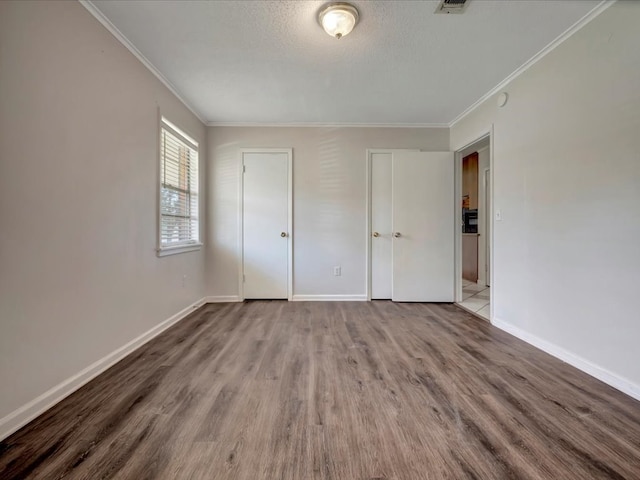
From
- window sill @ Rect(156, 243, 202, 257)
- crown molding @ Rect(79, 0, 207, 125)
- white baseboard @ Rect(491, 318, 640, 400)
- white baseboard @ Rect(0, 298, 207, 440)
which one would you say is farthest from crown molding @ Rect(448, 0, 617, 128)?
white baseboard @ Rect(0, 298, 207, 440)

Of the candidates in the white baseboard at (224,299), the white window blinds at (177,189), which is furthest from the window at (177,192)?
the white baseboard at (224,299)

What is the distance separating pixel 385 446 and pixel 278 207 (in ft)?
9.57

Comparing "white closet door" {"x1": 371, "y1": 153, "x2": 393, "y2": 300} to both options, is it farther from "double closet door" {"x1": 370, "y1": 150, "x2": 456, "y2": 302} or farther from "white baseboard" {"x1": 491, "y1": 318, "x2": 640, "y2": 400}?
"white baseboard" {"x1": 491, "y1": 318, "x2": 640, "y2": 400}

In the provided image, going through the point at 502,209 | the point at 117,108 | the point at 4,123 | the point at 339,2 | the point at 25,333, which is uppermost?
the point at 339,2

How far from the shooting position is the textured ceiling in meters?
1.73

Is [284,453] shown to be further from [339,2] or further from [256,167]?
[256,167]

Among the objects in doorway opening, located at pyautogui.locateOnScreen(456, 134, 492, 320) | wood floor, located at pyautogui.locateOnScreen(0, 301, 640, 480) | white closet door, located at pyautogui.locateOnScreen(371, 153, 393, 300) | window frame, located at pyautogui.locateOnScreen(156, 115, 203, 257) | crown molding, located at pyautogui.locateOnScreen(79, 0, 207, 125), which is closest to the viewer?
wood floor, located at pyautogui.locateOnScreen(0, 301, 640, 480)

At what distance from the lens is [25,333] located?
133 centimetres

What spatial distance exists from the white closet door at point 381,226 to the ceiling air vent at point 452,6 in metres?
1.96

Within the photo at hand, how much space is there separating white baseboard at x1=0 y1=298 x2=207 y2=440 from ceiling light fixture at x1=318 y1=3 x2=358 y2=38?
270 centimetres

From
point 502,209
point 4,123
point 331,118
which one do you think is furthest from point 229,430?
point 331,118

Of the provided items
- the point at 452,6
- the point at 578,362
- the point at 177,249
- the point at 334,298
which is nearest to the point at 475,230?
the point at 334,298

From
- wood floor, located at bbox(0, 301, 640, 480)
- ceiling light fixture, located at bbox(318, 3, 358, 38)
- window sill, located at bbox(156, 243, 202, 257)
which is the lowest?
wood floor, located at bbox(0, 301, 640, 480)

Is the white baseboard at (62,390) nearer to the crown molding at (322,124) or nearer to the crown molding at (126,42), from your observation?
the crown molding at (126,42)
